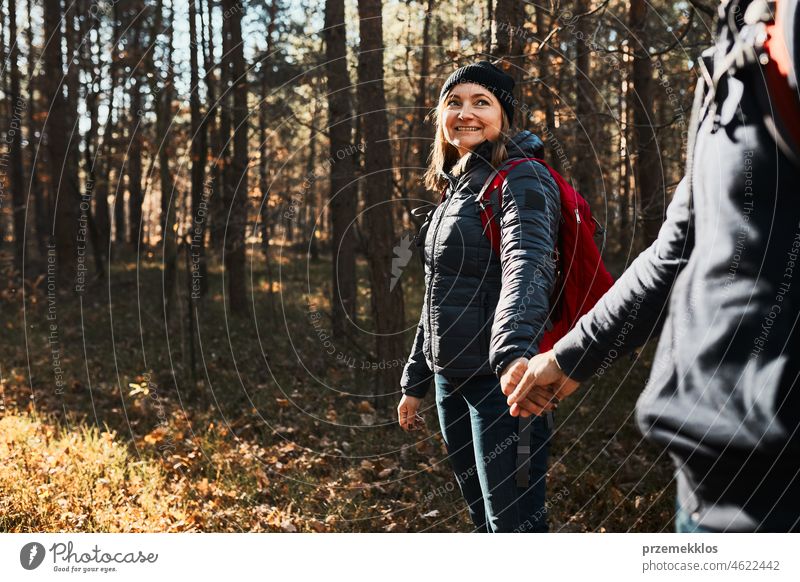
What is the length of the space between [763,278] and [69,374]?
9.29 m

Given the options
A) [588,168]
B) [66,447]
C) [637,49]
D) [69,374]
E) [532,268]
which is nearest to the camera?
[532,268]

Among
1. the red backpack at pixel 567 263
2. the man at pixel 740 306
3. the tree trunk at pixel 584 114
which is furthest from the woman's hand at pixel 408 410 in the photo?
the tree trunk at pixel 584 114

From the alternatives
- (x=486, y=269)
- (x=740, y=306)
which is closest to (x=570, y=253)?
(x=486, y=269)

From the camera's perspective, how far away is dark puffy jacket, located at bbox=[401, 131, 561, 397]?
8.30 ft

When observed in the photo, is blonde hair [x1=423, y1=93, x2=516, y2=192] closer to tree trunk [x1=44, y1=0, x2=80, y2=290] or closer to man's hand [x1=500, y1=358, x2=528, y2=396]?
man's hand [x1=500, y1=358, x2=528, y2=396]

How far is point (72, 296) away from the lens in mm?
14875

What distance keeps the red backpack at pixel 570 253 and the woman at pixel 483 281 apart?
0.05 meters

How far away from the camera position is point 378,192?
22.4 feet

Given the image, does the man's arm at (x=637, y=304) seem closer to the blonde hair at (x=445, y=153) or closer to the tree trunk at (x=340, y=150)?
the blonde hair at (x=445, y=153)

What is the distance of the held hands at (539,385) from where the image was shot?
211cm

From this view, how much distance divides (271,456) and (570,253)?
143 inches
